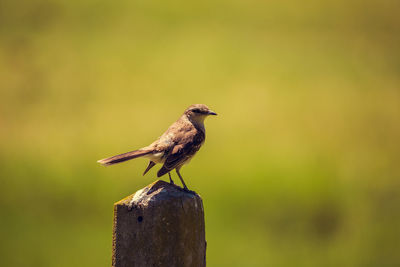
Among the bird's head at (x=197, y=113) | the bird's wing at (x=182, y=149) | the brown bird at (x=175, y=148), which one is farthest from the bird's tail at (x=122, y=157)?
the bird's head at (x=197, y=113)

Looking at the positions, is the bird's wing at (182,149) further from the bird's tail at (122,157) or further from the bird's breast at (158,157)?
the bird's tail at (122,157)

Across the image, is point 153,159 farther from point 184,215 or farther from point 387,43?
point 387,43

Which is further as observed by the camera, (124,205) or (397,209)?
(397,209)

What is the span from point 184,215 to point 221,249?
6594 millimetres

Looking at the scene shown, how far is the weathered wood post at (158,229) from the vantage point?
304cm

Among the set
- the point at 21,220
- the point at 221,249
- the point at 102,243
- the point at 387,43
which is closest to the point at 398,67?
the point at 387,43

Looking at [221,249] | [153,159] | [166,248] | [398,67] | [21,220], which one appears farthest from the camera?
[398,67]

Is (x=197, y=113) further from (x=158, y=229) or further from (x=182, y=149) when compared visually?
(x=158, y=229)

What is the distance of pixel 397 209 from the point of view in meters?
10.8

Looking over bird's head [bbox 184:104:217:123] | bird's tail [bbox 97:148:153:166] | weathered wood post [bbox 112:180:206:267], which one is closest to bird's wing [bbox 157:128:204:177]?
bird's tail [bbox 97:148:153:166]

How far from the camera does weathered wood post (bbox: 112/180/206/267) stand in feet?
9.96

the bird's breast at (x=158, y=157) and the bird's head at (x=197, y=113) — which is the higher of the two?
the bird's head at (x=197, y=113)

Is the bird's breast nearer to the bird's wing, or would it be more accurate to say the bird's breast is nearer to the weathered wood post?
the bird's wing

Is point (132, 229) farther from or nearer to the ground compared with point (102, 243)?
farther from the ground
